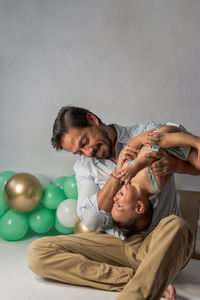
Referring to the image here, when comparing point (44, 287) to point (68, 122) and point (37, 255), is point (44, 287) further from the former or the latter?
A: point (68, 122)

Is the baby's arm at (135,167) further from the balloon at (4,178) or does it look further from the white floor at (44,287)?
the balloon at (4,178)

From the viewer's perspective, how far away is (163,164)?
1.95m

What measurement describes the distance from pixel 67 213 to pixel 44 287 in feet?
2.50

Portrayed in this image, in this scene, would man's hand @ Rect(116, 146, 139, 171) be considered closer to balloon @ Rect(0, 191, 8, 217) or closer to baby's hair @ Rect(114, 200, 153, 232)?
baby's hair @ Rect(114, 200, 153, 232)

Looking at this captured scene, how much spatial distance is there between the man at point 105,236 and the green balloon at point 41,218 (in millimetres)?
609

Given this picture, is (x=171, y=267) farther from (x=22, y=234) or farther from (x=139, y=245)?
(x=22, y=234)

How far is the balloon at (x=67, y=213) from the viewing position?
2789mm

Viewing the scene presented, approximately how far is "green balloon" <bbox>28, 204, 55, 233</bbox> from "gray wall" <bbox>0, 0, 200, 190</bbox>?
21.4 inches

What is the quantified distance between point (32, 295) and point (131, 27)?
2264 millimetres

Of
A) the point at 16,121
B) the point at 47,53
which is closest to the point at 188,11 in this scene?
the point at 47,53

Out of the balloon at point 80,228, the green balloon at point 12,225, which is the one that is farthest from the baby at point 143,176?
the green balloon at point 12,225

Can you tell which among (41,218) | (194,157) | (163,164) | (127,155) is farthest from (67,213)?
(194,157)

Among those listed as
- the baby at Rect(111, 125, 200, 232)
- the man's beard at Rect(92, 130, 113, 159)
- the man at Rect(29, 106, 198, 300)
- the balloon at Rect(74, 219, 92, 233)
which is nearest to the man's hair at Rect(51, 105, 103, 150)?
the man at Rect(29, 106, 198, 300)

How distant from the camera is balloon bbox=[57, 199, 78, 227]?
2.79m
